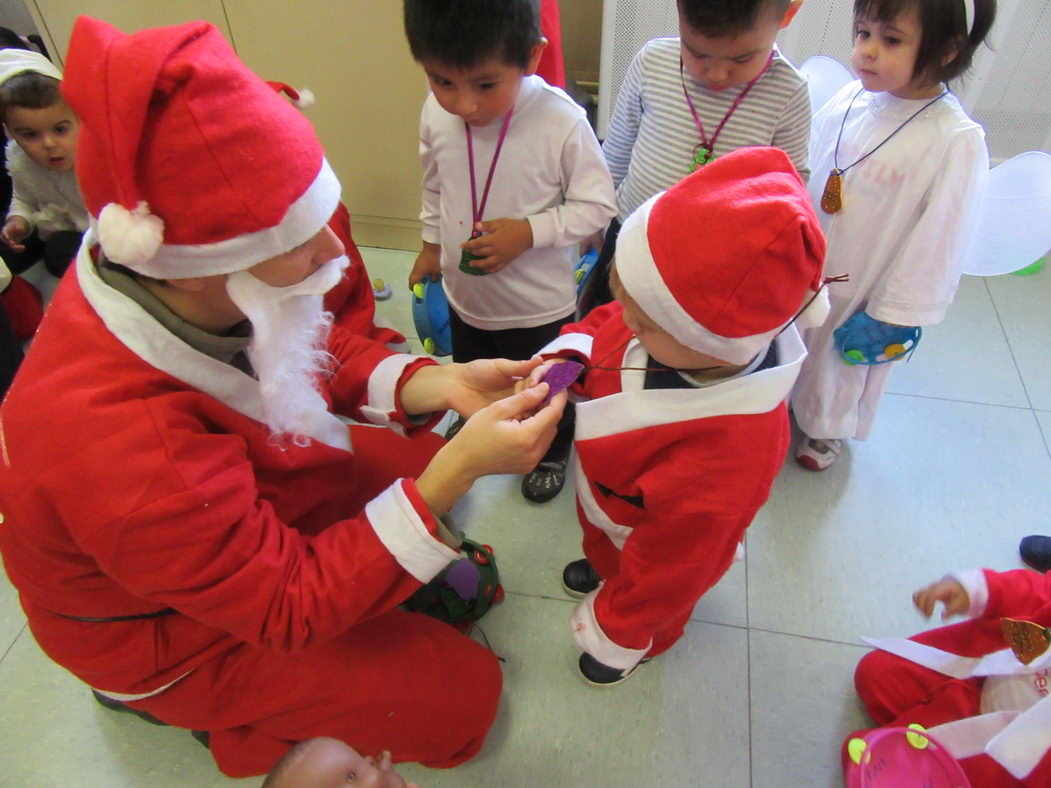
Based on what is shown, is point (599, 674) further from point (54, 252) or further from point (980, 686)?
point (54, 252)

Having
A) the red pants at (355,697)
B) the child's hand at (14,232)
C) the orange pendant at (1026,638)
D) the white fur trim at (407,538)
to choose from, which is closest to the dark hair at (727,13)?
the white fur trim at (407,538)

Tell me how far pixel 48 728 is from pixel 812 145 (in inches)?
75.4

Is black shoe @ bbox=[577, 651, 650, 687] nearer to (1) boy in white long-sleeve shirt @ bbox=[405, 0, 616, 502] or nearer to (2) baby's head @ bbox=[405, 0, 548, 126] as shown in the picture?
(1) boy in white long-sleeve shirt @ bbox=[405, 0, 616, 502]

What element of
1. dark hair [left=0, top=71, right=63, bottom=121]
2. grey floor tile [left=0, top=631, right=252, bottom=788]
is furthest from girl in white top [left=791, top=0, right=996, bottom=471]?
dark hair [left=0, top=71, right=63, bottom=121]

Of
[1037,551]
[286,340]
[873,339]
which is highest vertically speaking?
[286,340]

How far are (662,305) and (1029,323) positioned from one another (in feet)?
6.25

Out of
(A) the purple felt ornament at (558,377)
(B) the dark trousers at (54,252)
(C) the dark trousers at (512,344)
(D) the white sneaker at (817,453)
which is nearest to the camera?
(A) the purple felt ornament at (558,377)

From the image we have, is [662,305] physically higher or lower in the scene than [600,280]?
higher

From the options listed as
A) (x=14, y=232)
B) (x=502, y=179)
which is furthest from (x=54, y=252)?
(x=502, y=179)

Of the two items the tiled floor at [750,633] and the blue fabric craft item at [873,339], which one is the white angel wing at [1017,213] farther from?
the tiled floor at [750,633]

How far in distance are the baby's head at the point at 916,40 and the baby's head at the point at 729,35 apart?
0.14 metres

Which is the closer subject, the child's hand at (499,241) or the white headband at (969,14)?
the white headband at (969,14)

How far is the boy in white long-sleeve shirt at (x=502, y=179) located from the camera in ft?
3.35

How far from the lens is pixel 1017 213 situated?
134 cm
